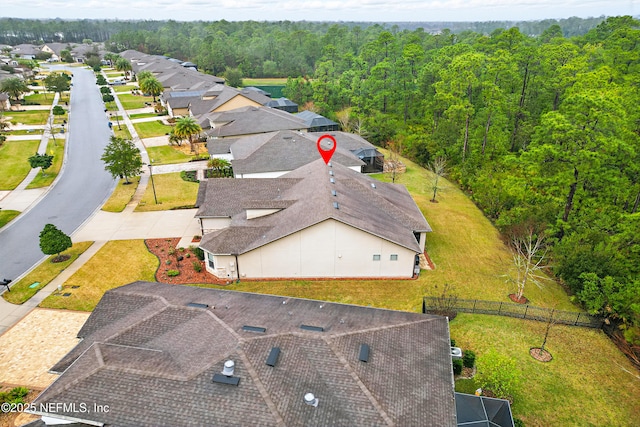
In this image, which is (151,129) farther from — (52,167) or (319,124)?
(319,124)

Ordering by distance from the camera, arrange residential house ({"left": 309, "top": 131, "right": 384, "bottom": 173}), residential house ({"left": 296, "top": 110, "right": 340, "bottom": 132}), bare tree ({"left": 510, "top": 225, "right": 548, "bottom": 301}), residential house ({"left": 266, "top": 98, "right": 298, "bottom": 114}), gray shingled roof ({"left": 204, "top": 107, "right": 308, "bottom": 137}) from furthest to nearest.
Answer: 1. residential house ({"left": 266, "top": 98, "right": 298, "bottom": 114})
2. residential house ({"left": 296, "top": 110, "right": 340, "bottom": 132})
3. gray shingled roof ({"left": 204, "top": 107, "right": 308, "bottom": 137})
4. residential house ({"left": 309, "top": 131, "right": 384, "bottom": 173})
5. bare tree ({"left": 510, "top": 225, "right": 548, "bottom": 301})

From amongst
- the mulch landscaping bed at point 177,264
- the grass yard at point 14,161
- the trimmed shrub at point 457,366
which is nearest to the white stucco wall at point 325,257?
the mulch landscaping bed at point 177,264

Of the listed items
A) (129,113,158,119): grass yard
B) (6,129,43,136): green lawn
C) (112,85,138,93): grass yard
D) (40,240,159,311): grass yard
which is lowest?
(40,240,159,311): grass yard

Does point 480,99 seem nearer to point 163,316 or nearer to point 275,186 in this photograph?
point 275,186

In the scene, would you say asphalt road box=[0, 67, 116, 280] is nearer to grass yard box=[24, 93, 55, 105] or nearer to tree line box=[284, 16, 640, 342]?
grass yard box=[24, 93, 55, 105]

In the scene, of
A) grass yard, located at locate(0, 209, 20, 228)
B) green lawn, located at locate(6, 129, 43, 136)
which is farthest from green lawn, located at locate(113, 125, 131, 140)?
grass yard, located at locate(0, 209, 20, 228)

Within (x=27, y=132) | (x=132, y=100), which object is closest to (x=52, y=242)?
(x=27, y=132)

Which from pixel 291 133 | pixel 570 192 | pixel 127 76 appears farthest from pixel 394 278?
pixel 127 76
